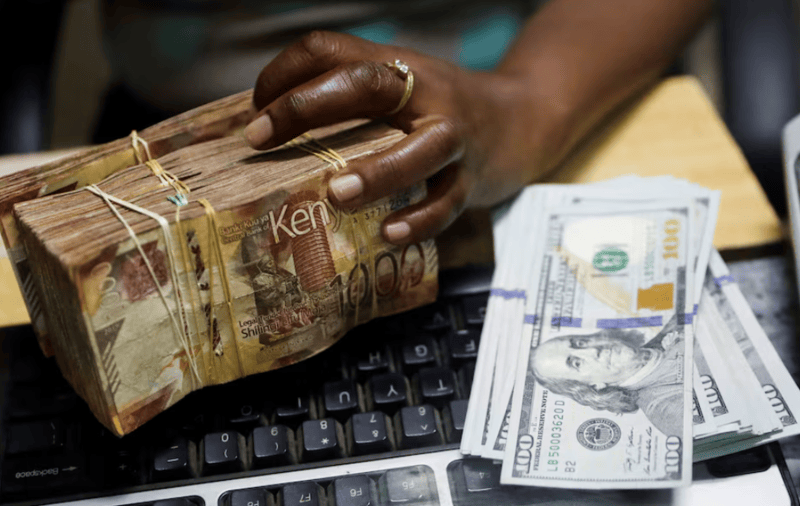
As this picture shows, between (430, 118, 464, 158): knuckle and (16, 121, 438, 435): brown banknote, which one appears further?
(430, 118, 464, 158): knuckle

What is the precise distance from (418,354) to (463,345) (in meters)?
0.04

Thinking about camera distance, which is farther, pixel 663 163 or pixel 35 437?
pixel 663 163

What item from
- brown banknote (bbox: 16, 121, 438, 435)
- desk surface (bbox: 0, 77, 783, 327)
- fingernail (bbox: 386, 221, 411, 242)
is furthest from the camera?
desk surface (bbox: 0, 77, 783, 327)

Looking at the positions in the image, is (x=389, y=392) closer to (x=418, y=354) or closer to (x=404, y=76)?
(x=418, y=354)

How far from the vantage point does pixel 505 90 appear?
28.3 inches

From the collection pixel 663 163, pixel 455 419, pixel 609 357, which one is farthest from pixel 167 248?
pixel 663 163

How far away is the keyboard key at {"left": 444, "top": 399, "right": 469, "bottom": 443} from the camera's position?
1.61 ft

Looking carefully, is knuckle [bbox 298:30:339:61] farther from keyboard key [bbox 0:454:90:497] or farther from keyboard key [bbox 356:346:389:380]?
keyboard key [bbox 0:454:90:497]

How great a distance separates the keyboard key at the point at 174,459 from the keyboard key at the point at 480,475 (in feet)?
0.63

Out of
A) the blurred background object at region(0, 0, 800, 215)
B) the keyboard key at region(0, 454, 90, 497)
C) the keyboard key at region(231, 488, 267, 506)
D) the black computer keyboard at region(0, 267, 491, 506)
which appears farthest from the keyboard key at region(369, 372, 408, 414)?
the blurred background object at region(0, 0, 800, 215)

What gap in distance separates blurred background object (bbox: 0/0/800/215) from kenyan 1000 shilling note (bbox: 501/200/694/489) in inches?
10.2

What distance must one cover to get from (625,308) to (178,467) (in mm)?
369

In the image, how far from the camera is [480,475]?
47 centimetres

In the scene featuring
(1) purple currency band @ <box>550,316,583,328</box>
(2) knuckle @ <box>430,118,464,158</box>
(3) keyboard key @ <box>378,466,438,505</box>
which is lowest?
(3) keyboard key @ <box>378,466,438,505</box>
